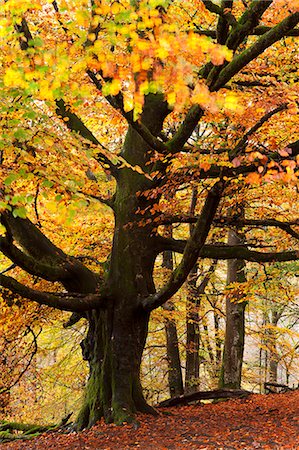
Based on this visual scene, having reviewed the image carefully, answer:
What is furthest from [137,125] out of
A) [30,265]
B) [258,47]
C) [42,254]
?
[42,254]

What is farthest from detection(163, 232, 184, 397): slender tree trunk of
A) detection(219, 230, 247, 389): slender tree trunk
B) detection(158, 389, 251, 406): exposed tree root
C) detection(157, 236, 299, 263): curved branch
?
detection(157, 236, 299, 263): curved branch

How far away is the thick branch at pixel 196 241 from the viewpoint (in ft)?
23.7

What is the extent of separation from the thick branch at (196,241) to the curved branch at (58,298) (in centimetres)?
132

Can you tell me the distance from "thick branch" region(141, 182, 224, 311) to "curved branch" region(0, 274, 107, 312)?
1323 millimetres

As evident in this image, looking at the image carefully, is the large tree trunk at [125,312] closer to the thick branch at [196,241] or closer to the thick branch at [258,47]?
the thick branch at [196,241]

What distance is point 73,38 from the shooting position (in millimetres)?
9188

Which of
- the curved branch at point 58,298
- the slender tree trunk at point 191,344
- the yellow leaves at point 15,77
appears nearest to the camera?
the yellow leaves at point 15,77

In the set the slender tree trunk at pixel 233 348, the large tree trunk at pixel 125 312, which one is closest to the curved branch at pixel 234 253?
the large tree trunk at pixel 125 312

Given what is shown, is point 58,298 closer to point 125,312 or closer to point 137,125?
point 125,312

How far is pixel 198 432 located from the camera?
7.99 metres

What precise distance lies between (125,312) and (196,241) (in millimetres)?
2613

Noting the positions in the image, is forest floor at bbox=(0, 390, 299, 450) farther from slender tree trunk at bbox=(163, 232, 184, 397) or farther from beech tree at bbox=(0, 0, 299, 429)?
slender tree trunk at bbox=(163, 232, 184, 397)

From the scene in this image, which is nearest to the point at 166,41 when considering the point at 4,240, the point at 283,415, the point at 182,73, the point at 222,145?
the point at 182,73

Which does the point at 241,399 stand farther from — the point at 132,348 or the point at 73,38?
the point at 73,38
